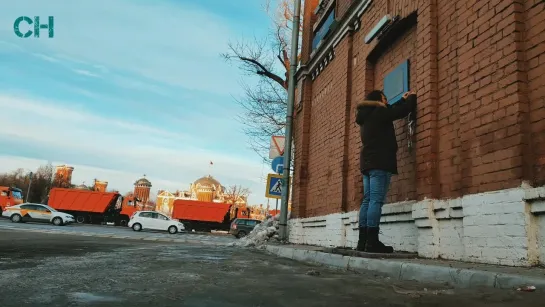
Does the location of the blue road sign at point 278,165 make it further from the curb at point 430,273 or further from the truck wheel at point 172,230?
the truck wheel at point 172,230

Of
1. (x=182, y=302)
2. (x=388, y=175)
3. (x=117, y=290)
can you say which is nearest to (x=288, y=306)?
(x=182, y=302)

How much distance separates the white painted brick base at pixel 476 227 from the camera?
344 centimetres

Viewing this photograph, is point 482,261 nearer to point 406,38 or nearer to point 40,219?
point 406,38

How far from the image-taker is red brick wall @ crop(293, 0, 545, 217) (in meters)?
3.70

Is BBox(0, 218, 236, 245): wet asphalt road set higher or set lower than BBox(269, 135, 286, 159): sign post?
lower

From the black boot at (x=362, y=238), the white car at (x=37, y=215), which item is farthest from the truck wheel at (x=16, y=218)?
the black boot at (x=362, y=238)

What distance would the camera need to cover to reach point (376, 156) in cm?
517

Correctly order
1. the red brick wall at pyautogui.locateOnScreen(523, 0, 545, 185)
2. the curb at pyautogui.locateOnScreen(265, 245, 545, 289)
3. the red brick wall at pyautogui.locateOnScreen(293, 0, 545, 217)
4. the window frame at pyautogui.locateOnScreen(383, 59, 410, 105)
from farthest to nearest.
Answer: the window frame at pyautogui.locateOnScreen(383, 59, 410, 105), the red brick wall at pyautogui.locateOnScreen(293, 0, 545, 217), the red brick wall at pyautogui.locateOnScreen(523, 0, 545, 185), the curb at pyautogui.locateOnScreen(265, 245, 545, 289)

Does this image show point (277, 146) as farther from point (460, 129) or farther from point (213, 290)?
point (213, 290)

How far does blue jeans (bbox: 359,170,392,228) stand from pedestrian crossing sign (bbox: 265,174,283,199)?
20.7 feet

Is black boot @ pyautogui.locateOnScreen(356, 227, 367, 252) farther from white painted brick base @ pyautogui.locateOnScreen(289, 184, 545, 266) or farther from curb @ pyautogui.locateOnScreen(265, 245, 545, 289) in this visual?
white painted brick base @ pyautogui.locateOnScreen(289, 184, 545, 266)

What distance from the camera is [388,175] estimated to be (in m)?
5.23

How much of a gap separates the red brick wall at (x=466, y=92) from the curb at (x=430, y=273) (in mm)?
1003

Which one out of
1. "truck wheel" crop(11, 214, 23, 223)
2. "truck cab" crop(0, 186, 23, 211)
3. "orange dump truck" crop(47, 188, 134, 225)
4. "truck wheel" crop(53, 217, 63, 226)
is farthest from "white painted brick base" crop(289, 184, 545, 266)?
"truck cab" crop(0, 186, 23, 211)
